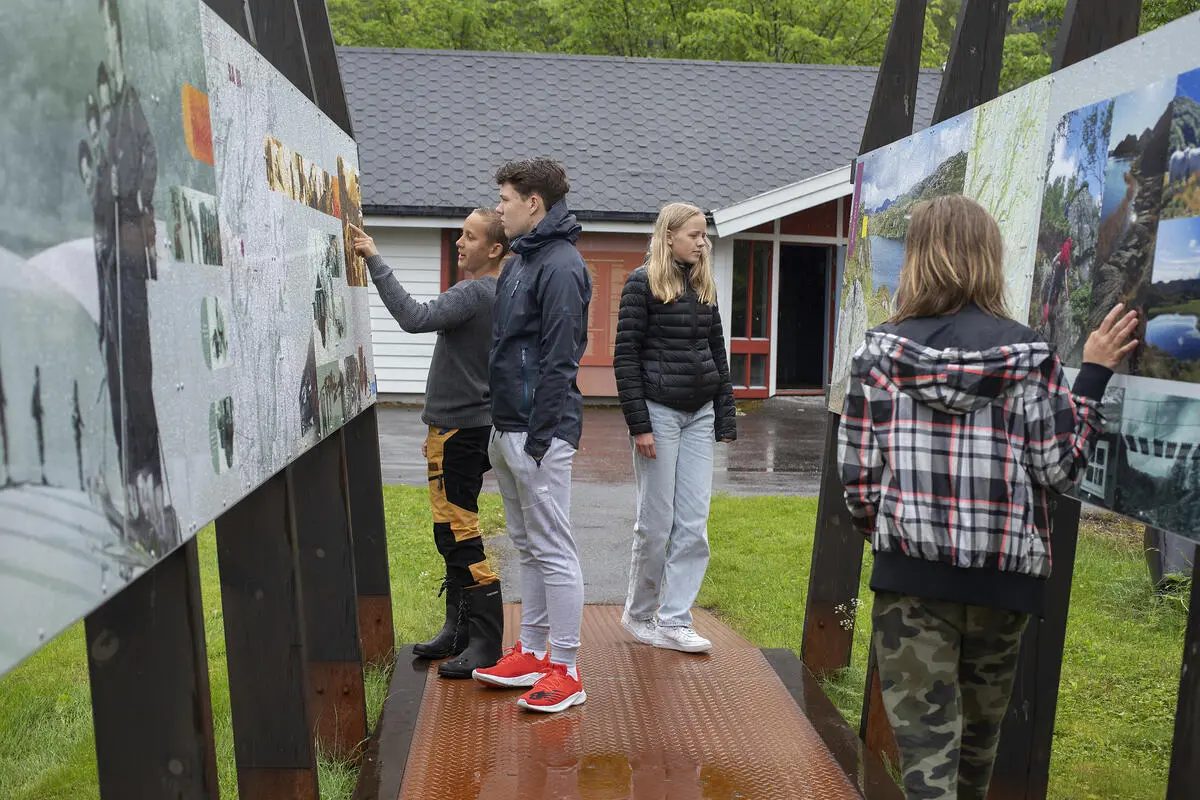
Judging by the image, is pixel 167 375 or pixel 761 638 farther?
pixel 761 638

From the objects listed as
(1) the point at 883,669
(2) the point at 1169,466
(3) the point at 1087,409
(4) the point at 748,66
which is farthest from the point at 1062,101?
(4) the point at 748,66

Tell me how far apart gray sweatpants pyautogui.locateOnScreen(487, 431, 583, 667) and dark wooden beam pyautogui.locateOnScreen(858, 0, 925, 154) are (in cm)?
195

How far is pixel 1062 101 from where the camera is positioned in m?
3.22

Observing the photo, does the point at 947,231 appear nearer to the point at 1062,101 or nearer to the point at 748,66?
the point at 1062,101

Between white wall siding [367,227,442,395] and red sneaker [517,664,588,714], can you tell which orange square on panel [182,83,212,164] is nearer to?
red sneaker [517,664,588,714]

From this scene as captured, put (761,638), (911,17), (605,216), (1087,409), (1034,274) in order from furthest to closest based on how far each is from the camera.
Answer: (605,216) < (761,638) < (911,17) < (1034,274) < (1087,409)

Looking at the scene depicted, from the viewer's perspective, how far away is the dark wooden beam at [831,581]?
552cm

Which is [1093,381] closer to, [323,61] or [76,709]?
[323,61]

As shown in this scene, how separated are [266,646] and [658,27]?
30.3m

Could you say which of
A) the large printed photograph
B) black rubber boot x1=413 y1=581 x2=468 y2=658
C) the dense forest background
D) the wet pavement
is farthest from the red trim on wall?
black rubber boot x1=413 y1=581 x2=468 y2=658

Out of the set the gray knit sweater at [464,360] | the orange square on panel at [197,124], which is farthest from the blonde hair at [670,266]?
the orange square on panel at [197,124]

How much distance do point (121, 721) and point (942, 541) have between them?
1.81 meters

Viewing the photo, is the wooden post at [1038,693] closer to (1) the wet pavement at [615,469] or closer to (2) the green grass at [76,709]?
(2) the green grass at [76,709]

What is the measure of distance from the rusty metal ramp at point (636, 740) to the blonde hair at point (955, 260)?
1.84 meters
